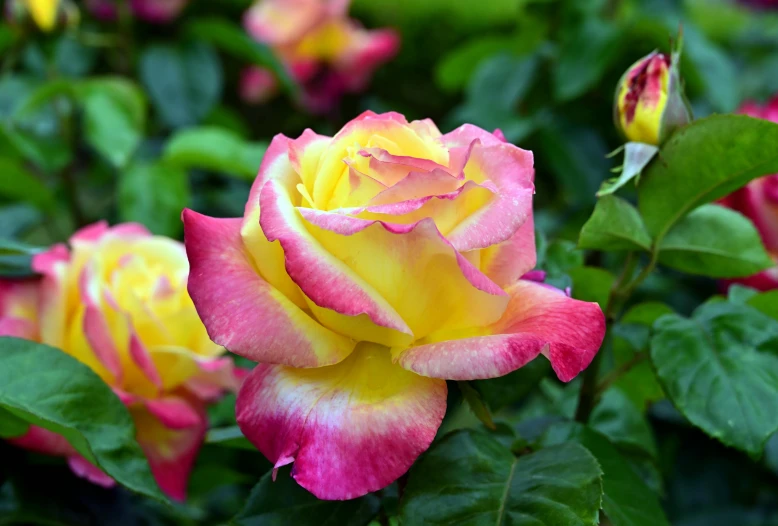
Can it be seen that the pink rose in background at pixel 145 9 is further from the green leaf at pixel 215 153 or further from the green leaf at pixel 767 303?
the green leaf at pixel 767 303

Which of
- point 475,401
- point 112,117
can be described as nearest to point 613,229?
point 475,401

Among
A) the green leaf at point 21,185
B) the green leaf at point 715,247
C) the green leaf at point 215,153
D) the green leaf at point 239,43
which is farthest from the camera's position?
the green leaf at point 239,43

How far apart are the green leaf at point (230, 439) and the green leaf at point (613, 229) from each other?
0.30 metres

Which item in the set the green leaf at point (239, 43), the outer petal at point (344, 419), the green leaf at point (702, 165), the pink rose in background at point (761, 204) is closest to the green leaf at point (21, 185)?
the green leaf at point (239, 43)

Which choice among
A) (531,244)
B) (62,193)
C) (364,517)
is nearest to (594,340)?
(531,244)

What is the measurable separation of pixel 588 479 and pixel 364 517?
15 centimetres

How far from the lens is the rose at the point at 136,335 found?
61cm

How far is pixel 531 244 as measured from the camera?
48cm

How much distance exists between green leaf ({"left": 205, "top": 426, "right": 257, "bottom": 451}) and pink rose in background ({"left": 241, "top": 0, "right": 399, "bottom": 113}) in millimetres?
1250

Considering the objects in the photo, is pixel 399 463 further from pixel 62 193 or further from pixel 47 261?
pixel 62 193

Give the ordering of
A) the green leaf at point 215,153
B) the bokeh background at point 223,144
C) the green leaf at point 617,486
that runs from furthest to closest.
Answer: the green leaf at point 215,153, the bokeh background at point 223,144, the green leaf at point 617,486

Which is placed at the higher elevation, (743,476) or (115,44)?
(115,44)

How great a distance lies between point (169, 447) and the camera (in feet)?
2.04

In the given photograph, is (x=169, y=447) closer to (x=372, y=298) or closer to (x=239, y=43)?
(x=372, y=298)
